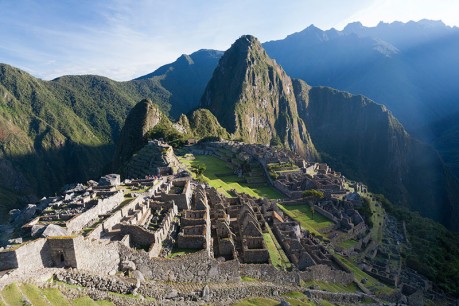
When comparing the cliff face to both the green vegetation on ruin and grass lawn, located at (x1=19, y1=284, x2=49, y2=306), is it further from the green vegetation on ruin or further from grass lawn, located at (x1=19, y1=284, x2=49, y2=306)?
grass lawn, located at (x1=19, y1=284, x2=49, y2=306)

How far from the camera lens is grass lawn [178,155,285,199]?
57.2 m

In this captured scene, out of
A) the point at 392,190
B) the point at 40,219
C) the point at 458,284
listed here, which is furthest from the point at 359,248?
the point at 392,190

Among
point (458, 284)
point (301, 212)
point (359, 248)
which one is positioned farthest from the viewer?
point (301, 212)

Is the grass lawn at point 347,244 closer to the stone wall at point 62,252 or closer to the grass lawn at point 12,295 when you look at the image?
the stone wall at point 62,252

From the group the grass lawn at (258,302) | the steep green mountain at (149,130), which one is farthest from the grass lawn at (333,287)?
the steep green mountain at (149,130)

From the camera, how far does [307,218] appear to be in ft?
159

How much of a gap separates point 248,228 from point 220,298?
9826 millimetres

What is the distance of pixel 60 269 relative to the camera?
661 inches

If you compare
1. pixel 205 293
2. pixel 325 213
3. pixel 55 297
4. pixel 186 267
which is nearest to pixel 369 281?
pixel 325 213

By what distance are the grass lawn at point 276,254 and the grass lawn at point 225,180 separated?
20.1 metres

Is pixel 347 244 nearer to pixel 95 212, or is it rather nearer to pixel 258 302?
pixel 258 302

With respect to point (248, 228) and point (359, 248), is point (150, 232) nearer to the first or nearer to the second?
point (248, 228)

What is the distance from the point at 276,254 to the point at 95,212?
15.1 meters

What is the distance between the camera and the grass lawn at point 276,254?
2716 centimetres
